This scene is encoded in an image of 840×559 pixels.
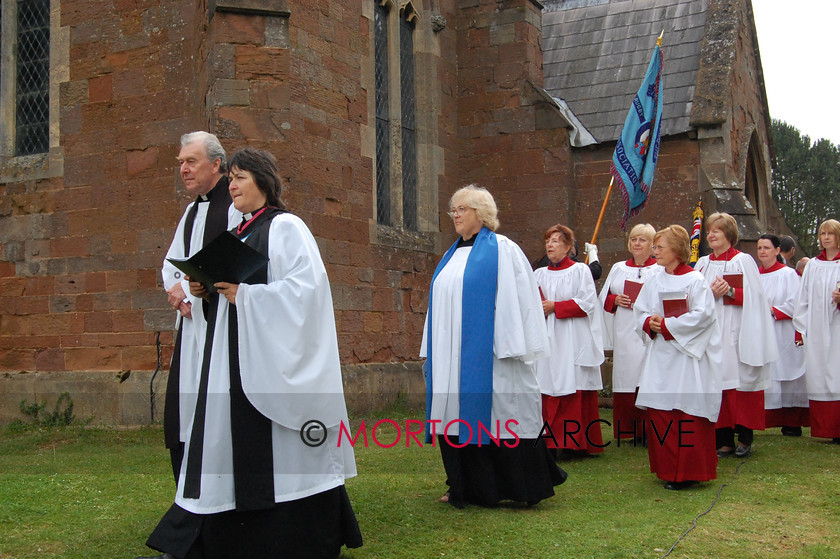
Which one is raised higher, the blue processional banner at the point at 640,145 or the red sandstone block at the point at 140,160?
the blue processional banner at the point at 640,145

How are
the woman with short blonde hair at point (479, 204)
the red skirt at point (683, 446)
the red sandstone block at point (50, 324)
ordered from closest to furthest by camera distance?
the woman with short blonde hair at point (479, 204) → the red skirt at point (683, 446) → the red sandstone block at point (50, 324)

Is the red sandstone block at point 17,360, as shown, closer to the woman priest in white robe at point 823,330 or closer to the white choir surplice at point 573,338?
the white choir surplice at point 573,338

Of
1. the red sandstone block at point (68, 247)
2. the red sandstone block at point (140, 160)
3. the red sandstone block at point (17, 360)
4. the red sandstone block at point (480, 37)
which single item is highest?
the red sandstone block at point (480, 37)

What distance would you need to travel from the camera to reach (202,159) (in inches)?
192

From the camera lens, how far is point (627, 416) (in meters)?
8.08

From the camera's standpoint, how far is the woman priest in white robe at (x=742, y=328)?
7488 mm

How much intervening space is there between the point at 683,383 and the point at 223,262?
342cm

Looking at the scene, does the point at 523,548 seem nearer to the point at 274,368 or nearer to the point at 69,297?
the point at 274,368

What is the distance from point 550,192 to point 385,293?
339cm

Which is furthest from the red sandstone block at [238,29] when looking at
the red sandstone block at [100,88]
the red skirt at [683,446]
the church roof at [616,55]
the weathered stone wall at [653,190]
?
the church roof at [616,55]

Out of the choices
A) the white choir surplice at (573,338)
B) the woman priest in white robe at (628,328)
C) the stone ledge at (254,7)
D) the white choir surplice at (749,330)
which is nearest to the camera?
the white choir surplice at (573,338)

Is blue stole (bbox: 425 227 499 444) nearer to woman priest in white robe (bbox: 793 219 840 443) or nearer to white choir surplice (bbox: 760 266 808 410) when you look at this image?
woman priest in white robe (bbox: 793 219 840 443)

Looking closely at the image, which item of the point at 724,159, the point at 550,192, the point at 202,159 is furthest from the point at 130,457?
the point at 724,159

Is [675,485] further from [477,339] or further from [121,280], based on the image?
[121,280]
